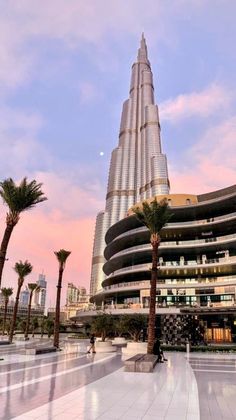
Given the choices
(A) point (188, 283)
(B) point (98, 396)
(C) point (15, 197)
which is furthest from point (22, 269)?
(B) point (98, 396)

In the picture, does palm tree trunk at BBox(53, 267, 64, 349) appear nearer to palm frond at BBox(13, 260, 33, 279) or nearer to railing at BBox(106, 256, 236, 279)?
palm frond at BBox(13, 260, 33, 279)

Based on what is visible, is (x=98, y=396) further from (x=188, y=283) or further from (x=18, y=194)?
(x=188, y=283)

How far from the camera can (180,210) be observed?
66.6 m

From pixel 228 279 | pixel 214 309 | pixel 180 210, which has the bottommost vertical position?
pixel 214 309

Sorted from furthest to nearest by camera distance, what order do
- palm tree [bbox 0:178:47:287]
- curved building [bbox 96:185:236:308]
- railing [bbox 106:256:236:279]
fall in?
curved building [bbox 96:185:236:308] → railing [bbox 106:256:236:279] → palm tree [bbox 0:178:47:287]

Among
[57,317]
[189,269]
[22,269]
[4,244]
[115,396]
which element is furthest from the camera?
[189,269]

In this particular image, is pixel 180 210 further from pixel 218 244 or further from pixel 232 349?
pixel 232 349

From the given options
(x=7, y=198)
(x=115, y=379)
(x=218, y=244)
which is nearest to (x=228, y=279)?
(x=218, y=244)

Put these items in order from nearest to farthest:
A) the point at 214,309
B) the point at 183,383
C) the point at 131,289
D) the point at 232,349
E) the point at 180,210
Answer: the point at 183,383, the point at 232,349, the point at 214,309, the point at 131,289, the point at 180,210

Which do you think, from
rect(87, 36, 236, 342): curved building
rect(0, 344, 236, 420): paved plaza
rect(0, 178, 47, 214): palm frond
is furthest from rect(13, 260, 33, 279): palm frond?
rect(0, 344, 236, 420): paved plaza

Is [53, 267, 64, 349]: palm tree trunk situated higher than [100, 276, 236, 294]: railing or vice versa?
[100, 276, 236, 294]: railing

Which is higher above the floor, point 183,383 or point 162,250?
point 162,250

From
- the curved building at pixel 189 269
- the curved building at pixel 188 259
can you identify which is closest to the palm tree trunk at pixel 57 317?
the curved building at pixel 189 269

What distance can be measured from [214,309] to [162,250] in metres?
16.2
